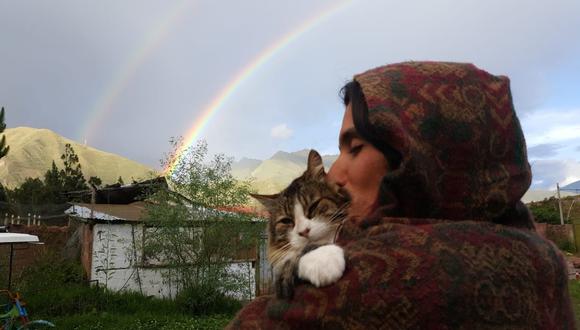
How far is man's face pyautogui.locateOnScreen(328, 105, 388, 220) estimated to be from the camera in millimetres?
1330

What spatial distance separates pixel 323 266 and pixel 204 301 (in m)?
11.9

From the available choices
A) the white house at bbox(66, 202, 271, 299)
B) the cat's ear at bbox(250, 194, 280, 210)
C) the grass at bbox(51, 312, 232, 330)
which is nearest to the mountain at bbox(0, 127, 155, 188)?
the white house at bbox(66, 202, 271, 299)

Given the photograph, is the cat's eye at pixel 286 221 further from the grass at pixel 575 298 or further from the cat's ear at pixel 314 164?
the grass at pixel 575 298

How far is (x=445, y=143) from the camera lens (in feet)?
3.94

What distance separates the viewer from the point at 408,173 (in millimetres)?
1158

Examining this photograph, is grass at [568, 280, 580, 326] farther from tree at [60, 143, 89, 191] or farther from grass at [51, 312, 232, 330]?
tree at [60, 143, 89, 191]

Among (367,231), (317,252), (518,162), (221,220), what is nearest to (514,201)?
(518,162)

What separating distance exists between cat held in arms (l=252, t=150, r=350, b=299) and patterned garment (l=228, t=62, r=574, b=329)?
8 centimetres

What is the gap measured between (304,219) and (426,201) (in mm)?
663

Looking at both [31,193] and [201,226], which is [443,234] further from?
[31,193]

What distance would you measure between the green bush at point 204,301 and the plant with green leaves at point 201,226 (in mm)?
181

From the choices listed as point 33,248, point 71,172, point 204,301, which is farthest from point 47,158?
point 204,301

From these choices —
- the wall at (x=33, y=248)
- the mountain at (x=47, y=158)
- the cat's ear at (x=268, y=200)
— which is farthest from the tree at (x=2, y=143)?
the mountain at (x=47, y=158)

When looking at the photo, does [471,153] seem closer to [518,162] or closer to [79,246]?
[518,162]
